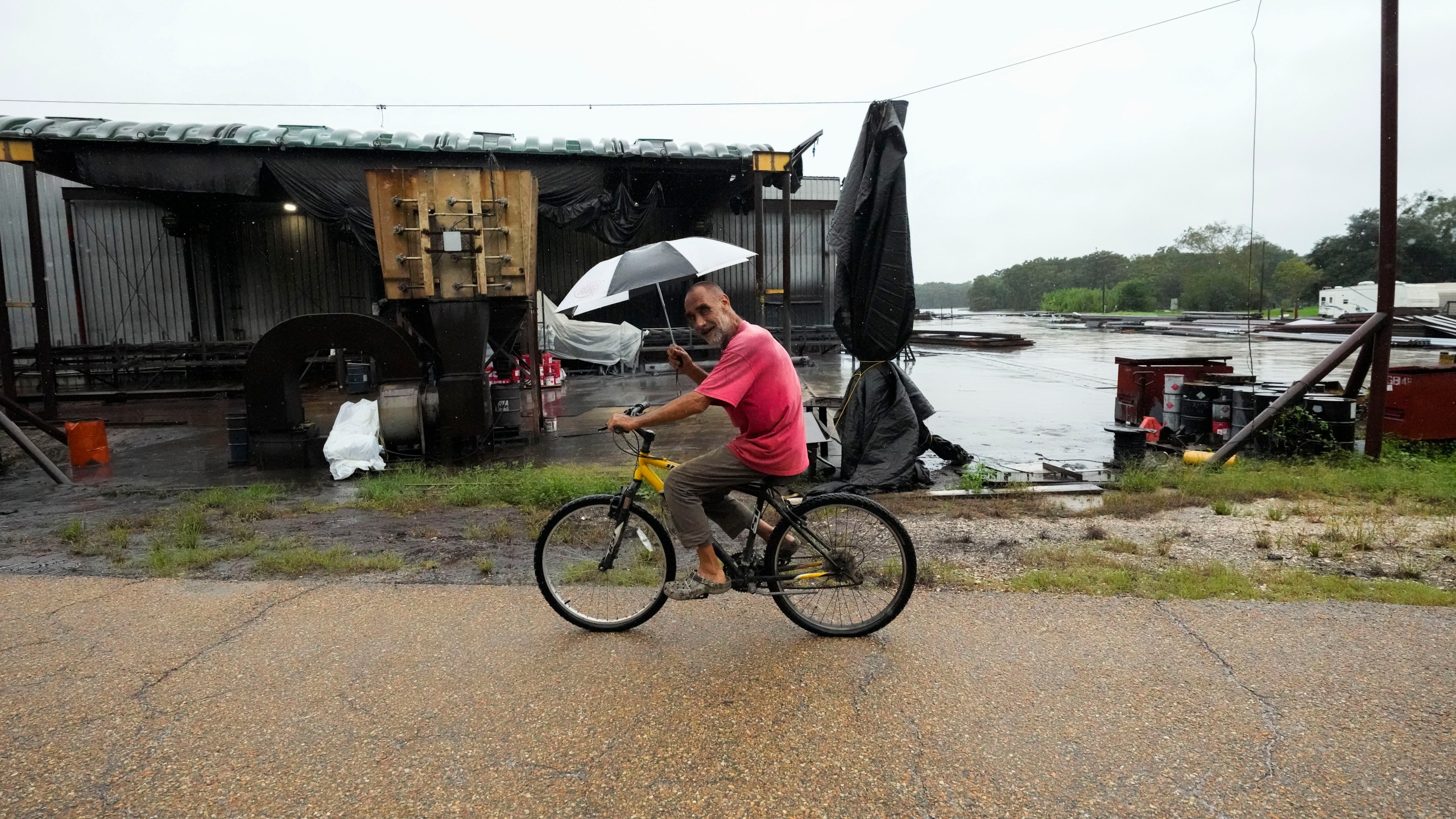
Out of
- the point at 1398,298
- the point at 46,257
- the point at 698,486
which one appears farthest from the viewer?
the point at 1398,298

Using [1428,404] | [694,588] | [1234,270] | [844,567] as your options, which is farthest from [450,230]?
[1234,270]

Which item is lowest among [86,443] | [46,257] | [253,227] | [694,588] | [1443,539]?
[1443,539]

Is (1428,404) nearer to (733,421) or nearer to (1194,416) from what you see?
(1194,416)

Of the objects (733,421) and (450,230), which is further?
(450,230)

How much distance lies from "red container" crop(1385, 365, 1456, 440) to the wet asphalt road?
18.7 feet

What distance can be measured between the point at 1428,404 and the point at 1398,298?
46448 mm

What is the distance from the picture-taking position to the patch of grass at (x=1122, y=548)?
5.55m

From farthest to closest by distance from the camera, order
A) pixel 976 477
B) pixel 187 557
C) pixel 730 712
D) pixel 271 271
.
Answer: pixel 271 271 < pixel 976 477 < pixel 187 557 < pixel 730 712

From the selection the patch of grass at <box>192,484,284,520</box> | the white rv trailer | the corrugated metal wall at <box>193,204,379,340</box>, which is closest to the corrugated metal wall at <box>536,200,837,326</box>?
the corrugated metal wall at <box>193,204,379,340</box>

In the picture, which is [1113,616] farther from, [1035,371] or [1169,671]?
[1035,371]

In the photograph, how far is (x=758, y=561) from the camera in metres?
4.23

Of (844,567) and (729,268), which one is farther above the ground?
(729,268)

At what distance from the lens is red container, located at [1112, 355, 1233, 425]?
34.4 feet

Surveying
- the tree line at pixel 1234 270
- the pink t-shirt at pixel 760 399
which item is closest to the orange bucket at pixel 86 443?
the pink t-shirt at pixel 760 399
